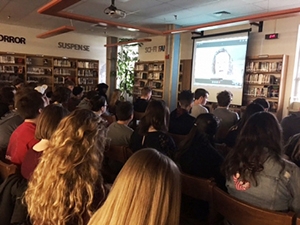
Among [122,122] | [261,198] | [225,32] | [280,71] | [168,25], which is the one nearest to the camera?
[261,198]

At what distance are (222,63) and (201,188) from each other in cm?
626

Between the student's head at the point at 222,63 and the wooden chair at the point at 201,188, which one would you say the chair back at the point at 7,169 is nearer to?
the wooden chair at the point at 201,188

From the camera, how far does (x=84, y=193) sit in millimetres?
1252

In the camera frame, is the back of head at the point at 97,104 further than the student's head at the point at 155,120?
Yes

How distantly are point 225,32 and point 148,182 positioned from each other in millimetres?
7172

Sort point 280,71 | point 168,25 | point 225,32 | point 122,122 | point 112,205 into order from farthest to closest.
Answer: point 168,25 → point 225,32 → point 280,71 → point 122,122 → point 112,205

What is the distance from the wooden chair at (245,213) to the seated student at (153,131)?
0.88m

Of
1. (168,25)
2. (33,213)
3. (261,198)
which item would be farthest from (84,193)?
(168,25)

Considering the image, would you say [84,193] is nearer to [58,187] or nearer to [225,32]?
[58,187]

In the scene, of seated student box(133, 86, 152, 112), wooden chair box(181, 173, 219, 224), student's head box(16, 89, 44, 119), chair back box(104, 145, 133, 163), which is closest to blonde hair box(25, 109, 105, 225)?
wooden chair box(181, 173, 219, 224)

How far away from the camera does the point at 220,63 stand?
24.6 ft

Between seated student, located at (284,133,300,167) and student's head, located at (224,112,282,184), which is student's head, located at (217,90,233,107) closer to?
seated student, located at (284,133,300,167)

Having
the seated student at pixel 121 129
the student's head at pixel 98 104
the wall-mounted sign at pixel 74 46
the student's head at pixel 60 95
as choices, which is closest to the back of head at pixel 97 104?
the student's head at pixel 98 104

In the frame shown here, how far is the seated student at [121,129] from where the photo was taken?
3.05 metres
